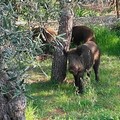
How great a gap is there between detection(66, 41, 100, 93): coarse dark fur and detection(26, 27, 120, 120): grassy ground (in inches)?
8.7

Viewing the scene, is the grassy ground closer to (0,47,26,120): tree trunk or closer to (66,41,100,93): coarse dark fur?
(66,41,100,93): coarse dark fur

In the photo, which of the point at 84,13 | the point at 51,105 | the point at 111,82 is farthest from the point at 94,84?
the point at 84,13

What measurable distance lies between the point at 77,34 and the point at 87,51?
2.36 m

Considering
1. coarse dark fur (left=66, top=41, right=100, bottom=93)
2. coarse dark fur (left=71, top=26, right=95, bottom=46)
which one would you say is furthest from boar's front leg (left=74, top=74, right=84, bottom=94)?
coarse dark fur (left=71, top=26, right=95, bottom=46)

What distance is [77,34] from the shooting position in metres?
9.98

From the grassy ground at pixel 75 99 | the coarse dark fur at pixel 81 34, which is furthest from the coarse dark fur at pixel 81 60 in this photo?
the coarse dark fur at pixel 81 34

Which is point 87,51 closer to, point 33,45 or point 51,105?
point 51,105

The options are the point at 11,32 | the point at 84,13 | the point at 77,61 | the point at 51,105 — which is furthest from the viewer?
the point at 84,13

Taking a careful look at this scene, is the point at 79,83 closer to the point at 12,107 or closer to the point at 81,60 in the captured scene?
the point at 81,60

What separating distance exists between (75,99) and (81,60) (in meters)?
0.88

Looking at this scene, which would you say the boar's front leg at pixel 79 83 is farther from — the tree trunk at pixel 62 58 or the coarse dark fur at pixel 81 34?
the coarse dark fur at pixel 81 34

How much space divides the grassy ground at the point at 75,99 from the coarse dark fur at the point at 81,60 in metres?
0.22

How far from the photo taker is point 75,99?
7000mm

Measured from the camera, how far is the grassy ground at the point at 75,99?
6133 millimetres
